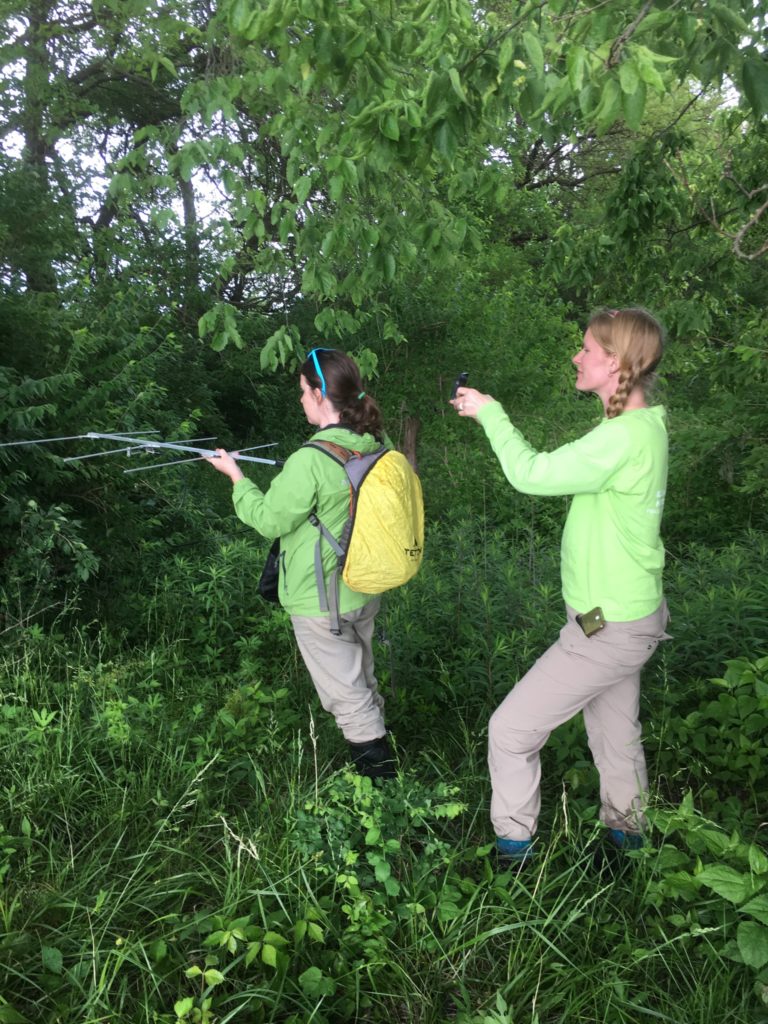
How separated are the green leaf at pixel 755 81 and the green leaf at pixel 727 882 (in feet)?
6.79

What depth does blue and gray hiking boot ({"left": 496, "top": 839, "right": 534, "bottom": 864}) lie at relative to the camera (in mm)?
2469

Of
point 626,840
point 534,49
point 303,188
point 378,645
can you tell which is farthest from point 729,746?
point 303,188

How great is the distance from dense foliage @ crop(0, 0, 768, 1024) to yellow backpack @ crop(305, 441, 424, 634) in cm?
64

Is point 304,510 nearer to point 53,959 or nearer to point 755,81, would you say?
point 53,959

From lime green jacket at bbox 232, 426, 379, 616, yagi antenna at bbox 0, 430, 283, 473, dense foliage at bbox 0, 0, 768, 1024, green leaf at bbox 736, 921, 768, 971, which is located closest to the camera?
green leaf at bbox 736, 921, 768, 971

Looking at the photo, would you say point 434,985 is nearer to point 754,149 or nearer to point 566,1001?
point 566,1001

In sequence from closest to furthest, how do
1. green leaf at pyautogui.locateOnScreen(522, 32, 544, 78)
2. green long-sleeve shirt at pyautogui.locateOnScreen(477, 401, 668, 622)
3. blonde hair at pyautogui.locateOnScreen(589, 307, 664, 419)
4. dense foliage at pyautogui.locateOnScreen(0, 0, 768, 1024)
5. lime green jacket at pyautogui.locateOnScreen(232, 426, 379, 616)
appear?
green leaf at pyautogui.locateOnScreen(522, 32, 544, 78) < dense foliage at pyautogui.locateOnScreen(0, 0, 768, 1024) < green long-sleeve shirt at pyautogui.locateOnScreen(477, 401, 668, 622) < blonde hair at pyautogui.locateOnScreen(589, 307, 664, 419) < lime green jacket at pyautogui.locateOnScreen(232, 426, 379, 616)

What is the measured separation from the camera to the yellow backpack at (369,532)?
8.98ft

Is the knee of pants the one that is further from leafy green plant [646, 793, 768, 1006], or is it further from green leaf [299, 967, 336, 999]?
green leaf [299, 967, 336, 999]

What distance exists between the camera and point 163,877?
2469mm

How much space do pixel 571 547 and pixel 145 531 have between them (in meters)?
3.87

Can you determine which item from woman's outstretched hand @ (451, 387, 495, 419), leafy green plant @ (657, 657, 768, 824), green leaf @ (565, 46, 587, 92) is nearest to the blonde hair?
woman's outstretched hand @ (451, 387, 495, 419)

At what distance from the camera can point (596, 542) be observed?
2299mm

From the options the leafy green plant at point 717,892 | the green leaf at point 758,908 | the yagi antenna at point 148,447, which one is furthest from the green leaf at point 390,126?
the green leaf at point 758,908
